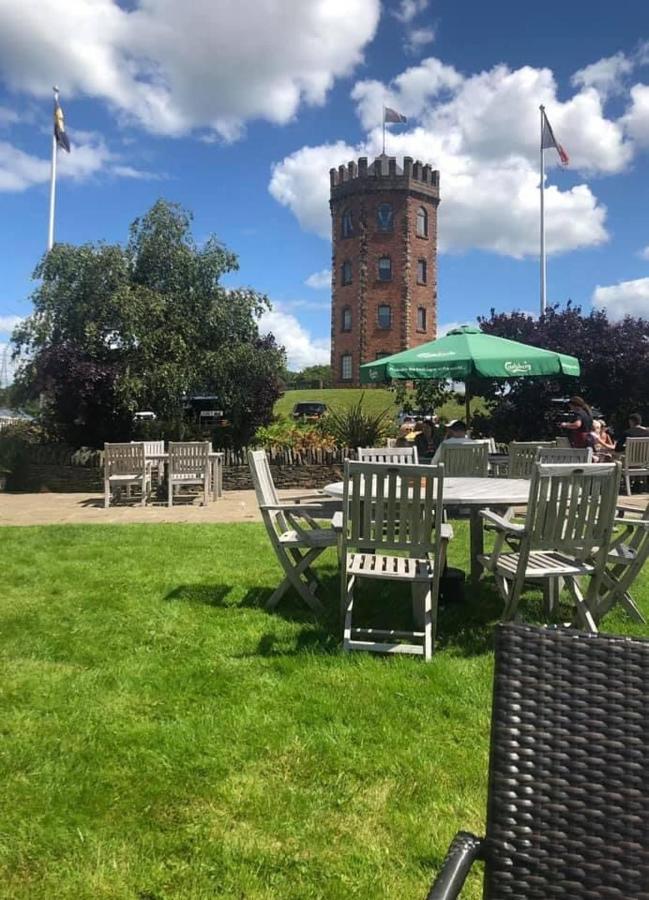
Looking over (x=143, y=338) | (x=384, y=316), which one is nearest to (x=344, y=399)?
(x=384, y=316)

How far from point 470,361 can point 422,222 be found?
119ft

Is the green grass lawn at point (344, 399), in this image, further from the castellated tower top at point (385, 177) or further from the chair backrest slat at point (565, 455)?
the chair backrest slat at point (565, 455)

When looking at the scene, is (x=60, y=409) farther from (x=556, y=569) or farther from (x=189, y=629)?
(x=556, y=569)

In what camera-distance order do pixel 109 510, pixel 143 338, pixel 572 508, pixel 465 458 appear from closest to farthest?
pixel 572 508 → pixel 465 458 → pixel 109 510 → pixel 143 338

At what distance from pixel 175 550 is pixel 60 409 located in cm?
771

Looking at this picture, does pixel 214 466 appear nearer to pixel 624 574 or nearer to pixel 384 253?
pixel 624 574

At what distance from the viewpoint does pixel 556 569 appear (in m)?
3.57

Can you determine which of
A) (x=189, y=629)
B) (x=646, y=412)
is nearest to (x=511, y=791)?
(x=189, y=629)

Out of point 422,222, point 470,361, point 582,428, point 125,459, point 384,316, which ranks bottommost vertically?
point 125,459

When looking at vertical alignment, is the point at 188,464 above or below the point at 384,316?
below

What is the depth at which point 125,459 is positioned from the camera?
30.9ft

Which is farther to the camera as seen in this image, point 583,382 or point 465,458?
point 583,382

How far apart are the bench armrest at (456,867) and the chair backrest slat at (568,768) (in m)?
0.03

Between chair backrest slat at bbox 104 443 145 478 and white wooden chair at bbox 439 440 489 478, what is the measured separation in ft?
14.5
